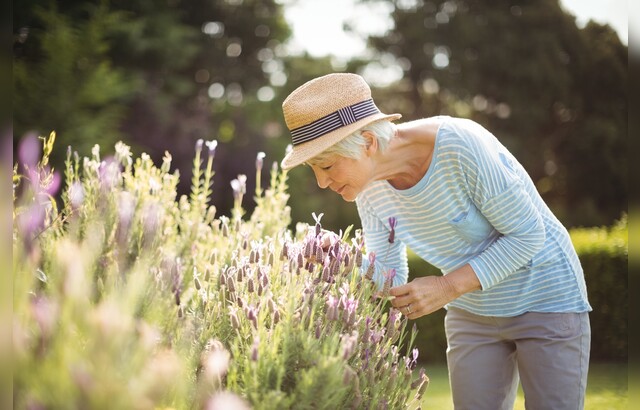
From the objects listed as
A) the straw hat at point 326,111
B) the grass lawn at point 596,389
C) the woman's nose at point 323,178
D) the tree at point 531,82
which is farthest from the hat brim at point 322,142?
the tree at point 531,82

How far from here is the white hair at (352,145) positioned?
2229 mm

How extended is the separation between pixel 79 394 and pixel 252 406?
582 millimetres

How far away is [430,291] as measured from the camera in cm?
215

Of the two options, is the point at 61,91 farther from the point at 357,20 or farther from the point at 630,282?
the point at 630,282

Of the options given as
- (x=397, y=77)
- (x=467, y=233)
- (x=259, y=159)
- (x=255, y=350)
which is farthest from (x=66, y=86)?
(x=255, y=350)

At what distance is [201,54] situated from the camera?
21125 mm

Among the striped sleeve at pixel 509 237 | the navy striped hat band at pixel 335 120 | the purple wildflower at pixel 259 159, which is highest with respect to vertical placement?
the purple wildflower at pixel 259 159

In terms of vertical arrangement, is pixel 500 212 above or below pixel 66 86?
below

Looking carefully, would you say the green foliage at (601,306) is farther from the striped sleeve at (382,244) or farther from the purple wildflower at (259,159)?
the striped sleeve at (382,244)

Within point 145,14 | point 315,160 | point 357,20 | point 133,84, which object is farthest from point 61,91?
point 315,160

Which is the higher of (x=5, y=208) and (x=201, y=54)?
(x=201, y=54)

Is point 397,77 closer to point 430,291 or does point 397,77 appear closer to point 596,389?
point 596,389

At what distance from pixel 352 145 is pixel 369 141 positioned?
92mm

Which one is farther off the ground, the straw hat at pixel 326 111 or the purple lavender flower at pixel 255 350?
the straw hat at pixel 326 111
